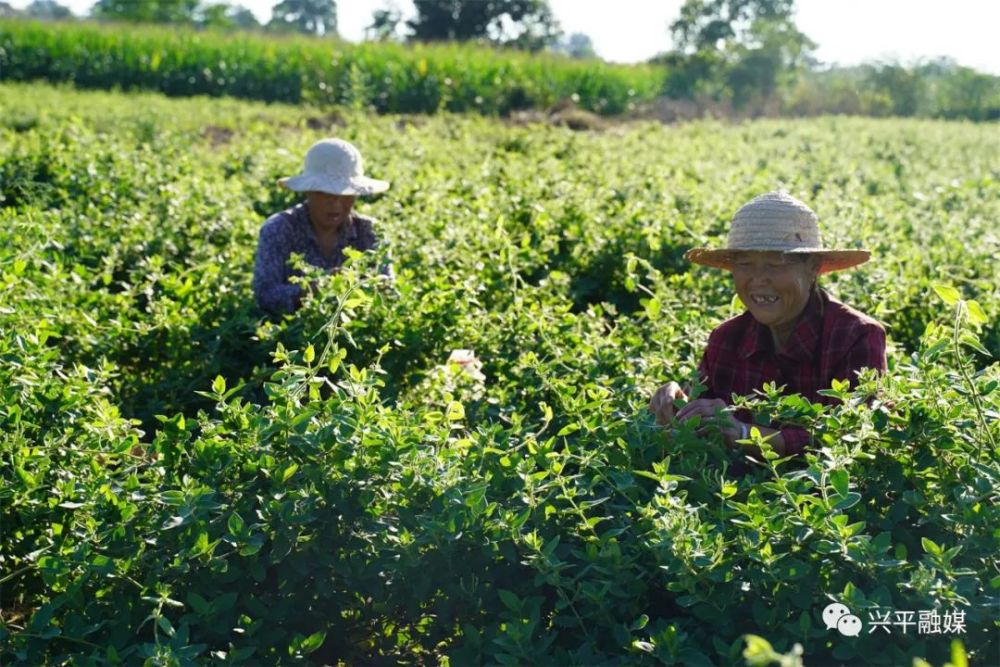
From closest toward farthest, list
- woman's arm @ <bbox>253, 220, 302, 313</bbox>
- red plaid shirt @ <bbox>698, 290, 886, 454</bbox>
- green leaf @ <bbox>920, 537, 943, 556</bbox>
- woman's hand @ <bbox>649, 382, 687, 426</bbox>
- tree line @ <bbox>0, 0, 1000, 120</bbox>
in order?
green leaf @ <bbox>920, 537, 943, 556</bbox> < woman's hand @ <bbox>649, 382, 687, 426</bbox> < red plaid shirt @ <bbox>698, 290, 886, 454</bbox> < woman's arm @ <bbox>253, 220, 302, 313</bbox> < tree line @ <bbox>0, 0, 1000, 120</bbox>

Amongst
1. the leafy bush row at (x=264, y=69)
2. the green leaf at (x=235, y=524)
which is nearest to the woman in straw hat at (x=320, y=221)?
the green leaf at (x=235, y=524)

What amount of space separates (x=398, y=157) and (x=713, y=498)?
24.0ft

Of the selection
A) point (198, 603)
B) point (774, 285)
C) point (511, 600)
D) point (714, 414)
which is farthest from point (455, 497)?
point (774, 285)

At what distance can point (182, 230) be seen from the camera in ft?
21.7

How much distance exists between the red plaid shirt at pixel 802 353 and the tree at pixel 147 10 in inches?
1891

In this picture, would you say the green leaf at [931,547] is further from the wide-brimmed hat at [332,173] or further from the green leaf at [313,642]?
the wide-brimmed hat at [332,173]

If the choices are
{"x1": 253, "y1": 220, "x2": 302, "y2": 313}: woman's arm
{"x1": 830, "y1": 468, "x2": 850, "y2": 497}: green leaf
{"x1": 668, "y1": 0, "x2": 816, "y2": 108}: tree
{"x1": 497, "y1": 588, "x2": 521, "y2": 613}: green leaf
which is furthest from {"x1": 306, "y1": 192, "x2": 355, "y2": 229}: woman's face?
{"x1": 668, "y1": 0, "x2": 816, "y2": 108}: tree

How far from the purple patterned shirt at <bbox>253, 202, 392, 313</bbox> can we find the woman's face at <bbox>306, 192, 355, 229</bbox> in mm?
49

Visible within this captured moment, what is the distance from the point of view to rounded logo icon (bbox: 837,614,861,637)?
2.49 meters

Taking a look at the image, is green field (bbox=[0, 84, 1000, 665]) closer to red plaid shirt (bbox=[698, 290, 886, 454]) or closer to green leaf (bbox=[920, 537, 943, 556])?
green leaf (bbox=[920, 537, 943, 556])

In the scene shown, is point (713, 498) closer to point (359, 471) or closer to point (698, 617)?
point (698, 617)

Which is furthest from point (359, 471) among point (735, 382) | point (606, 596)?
point (735, 382)

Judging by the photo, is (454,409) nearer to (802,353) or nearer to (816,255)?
(802,353)

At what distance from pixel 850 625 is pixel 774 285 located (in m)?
Answer: 1.27
